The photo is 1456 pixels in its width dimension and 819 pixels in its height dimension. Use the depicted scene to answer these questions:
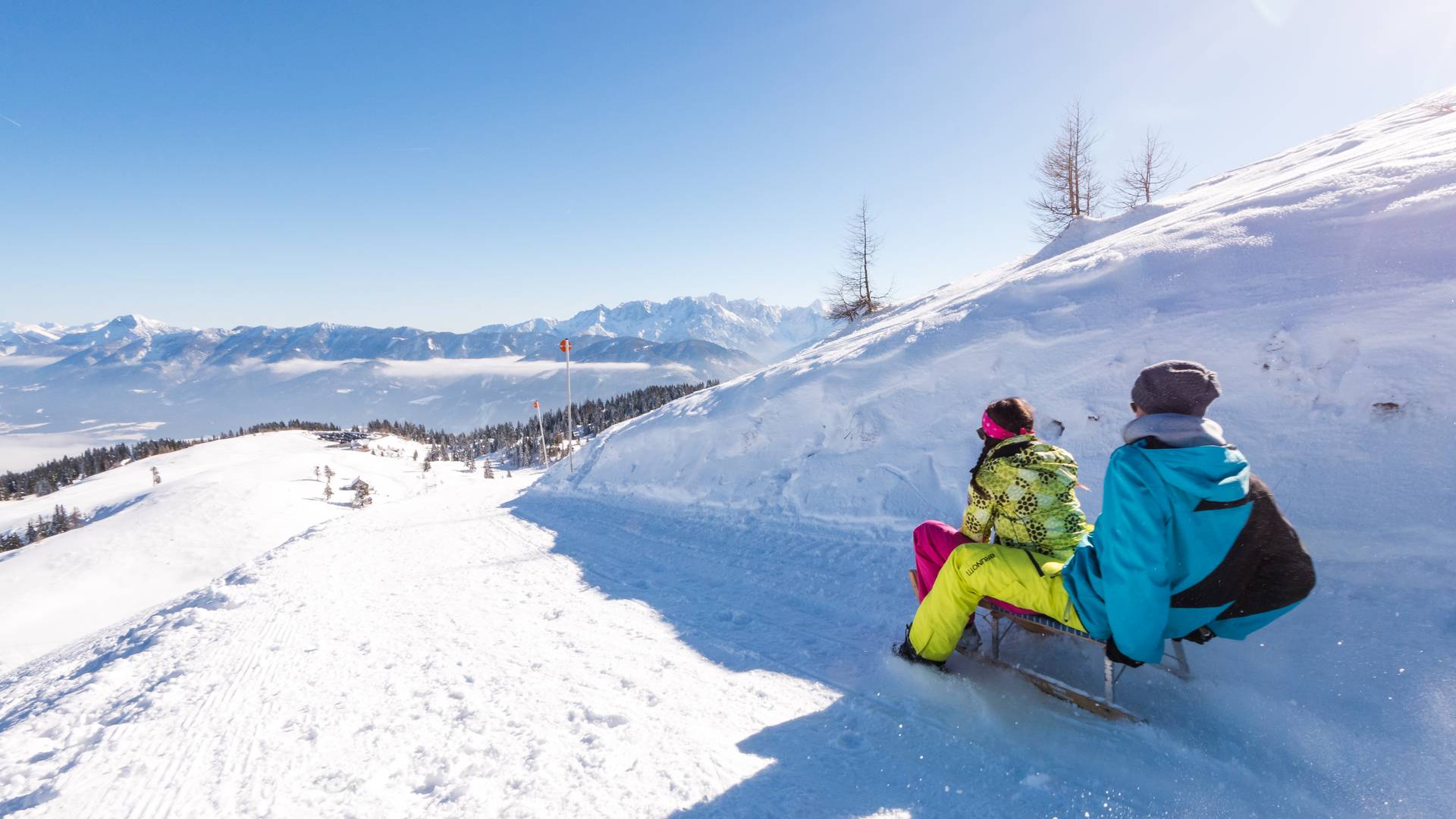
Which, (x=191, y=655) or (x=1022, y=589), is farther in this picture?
(x=191, y=655)

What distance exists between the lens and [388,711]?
4.04 meters

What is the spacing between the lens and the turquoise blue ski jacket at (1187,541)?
267cm

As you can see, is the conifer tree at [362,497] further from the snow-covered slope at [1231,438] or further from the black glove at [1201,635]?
the black glove at [1201,635]

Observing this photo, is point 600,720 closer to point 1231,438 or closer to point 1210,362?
point 1231,438

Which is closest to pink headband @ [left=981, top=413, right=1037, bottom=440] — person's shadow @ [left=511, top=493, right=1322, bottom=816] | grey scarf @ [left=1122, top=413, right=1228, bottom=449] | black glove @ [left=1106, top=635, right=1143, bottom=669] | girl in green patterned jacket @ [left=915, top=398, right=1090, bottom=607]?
girl in green patterned jacket @ [left=915, top=398, right=1090, bottom=607]

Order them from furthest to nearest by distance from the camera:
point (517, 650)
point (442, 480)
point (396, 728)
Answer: point (442, 480) < point (517, 650) < point (396, 728)

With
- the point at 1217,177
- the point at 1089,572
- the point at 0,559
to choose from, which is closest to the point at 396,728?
the point at 1089,572

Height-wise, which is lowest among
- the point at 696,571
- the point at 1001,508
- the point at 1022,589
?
the point at 696,571

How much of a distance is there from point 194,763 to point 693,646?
11.5 ft

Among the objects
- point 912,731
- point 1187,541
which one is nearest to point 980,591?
point 912,731

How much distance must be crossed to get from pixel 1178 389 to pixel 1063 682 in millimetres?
1998

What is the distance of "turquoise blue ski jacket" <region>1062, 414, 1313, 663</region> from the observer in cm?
267

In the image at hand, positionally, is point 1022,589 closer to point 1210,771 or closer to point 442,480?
point 1210,771

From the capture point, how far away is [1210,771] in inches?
115
